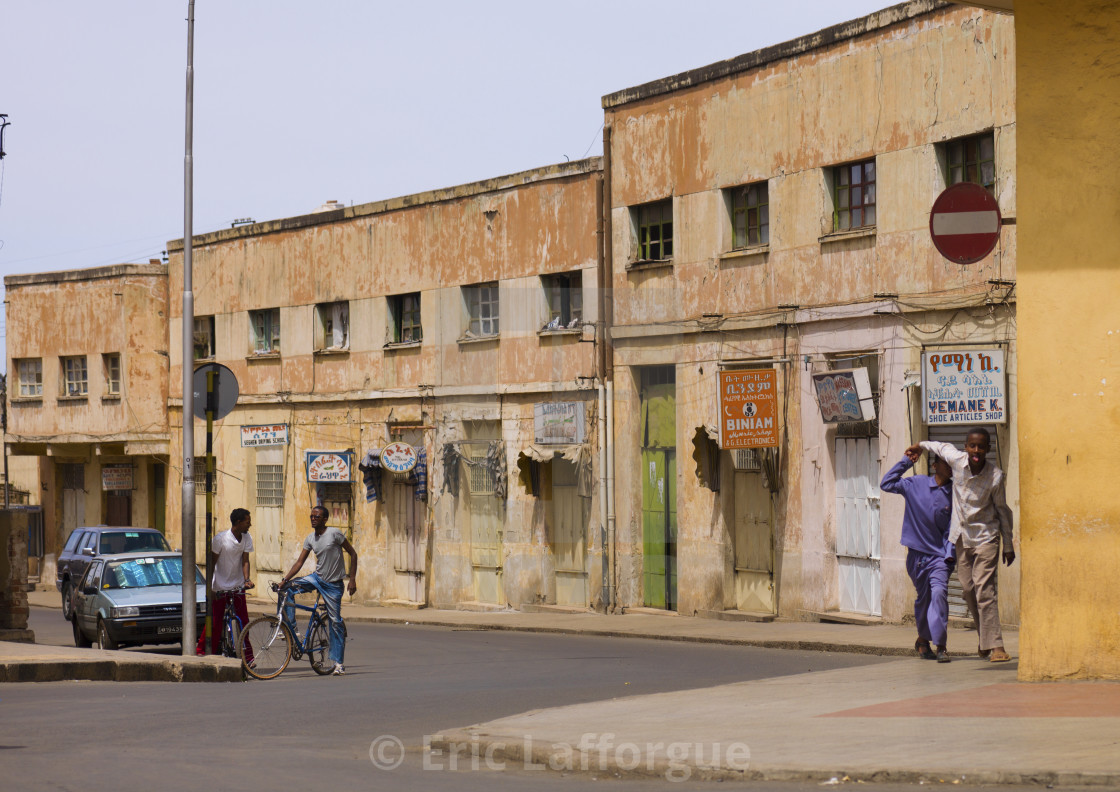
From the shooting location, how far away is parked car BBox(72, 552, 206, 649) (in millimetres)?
22047

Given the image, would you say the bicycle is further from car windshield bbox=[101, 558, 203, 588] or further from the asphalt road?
car windshield bbox=[101, 558, 203, 588]

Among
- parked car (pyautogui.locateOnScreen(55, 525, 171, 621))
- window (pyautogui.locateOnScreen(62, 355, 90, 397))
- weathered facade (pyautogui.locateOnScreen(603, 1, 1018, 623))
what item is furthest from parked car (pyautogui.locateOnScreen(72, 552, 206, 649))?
window (pyautogui.locateOnScreen(62, 355, 90, 397))

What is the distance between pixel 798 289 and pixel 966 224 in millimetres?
10980

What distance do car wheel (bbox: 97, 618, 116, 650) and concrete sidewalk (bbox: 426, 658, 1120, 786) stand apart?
1159 centimetres

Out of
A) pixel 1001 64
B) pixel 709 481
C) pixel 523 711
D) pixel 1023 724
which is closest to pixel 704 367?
pixel 709 481

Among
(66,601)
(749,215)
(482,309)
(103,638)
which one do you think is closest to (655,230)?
(749,215)

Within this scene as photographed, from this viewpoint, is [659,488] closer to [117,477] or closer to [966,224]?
[966,224]

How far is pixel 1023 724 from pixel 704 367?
16.6 meters

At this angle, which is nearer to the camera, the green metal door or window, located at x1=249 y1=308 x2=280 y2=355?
the green metal door

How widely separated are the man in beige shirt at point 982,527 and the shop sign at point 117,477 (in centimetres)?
3381

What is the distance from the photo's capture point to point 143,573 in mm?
23812

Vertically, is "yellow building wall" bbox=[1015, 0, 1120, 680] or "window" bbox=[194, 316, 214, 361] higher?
"window" bbox=[194, 316, 214, 361]

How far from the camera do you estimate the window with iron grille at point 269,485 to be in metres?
37.3

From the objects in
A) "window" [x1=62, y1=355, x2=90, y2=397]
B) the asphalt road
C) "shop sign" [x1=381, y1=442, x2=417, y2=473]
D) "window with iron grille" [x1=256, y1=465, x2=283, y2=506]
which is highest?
"window" [x1=62, y1=355, x2=90, y2=397]
